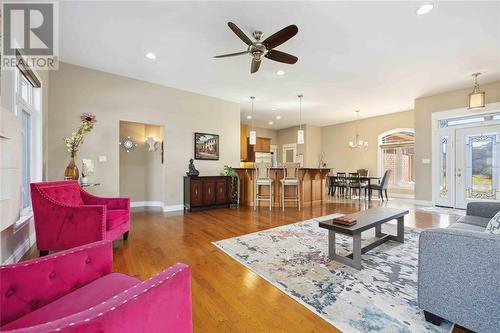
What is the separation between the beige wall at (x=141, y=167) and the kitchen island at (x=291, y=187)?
2.14 meters

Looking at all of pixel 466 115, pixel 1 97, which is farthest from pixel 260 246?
pixel 466 115

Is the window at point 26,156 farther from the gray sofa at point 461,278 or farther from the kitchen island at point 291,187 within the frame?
the gray sofa at point 461,278

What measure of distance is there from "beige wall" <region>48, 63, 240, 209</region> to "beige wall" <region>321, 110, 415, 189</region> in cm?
529

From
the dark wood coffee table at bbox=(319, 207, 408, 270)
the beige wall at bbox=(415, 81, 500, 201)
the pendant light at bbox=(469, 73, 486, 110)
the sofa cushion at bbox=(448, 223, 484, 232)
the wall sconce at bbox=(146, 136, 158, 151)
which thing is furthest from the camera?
the wall sconce at bbox=(146, 136, 158, 151)

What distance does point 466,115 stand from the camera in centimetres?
519

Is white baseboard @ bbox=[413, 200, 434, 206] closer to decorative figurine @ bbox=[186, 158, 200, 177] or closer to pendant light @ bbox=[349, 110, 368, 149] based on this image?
pendant light @ bbox=[349, 110, 368, 149]

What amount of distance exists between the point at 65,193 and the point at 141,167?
131 inches

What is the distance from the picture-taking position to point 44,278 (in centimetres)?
99

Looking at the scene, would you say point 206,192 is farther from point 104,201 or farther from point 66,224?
point 66,224

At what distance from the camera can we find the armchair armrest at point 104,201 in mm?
2934

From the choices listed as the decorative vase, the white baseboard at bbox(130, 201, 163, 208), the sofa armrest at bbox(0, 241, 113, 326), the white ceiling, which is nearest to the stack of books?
the sofa armrest at bbox(0, 241, 113, 326)

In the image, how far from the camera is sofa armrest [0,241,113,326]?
0.89 meters

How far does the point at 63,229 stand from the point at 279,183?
4361mm

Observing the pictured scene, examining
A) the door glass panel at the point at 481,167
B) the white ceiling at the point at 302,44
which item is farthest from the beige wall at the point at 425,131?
the door glass panel at the point at 481,167
